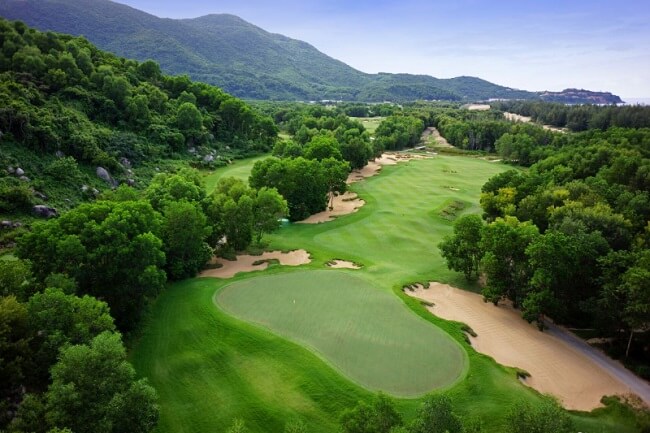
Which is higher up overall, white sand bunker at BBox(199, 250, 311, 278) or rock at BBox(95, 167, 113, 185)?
rock at BBox(95, 167, 113, 185)

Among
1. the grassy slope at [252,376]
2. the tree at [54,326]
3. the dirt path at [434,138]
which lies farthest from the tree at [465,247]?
the dirt path at [434,138]

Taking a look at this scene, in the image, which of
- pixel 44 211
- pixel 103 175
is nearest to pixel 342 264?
pixel 44 211

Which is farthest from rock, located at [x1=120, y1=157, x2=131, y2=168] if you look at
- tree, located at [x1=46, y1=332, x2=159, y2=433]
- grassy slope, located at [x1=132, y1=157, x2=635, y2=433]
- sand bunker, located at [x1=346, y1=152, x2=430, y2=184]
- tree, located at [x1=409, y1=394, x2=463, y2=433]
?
tree, located at [x1=409, y1=394, x2=463, y2=433]

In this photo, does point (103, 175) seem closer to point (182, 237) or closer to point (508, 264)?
point (182, 237)

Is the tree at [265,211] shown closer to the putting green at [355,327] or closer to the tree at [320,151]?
the putting green at [355,327]

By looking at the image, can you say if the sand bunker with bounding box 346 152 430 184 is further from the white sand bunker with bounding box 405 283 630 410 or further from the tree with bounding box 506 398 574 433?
the tree with bounding box 506 398 574 433
